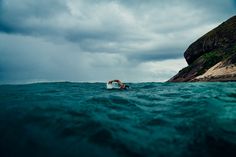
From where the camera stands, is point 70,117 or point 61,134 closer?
point 61,134

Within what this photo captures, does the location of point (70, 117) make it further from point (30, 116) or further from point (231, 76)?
point (231, 76)

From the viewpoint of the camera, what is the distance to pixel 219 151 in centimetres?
468

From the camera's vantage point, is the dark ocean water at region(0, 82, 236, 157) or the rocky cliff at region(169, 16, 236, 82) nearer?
the dark ocean water at region(0, 82, 236, 157)

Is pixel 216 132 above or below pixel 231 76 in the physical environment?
below

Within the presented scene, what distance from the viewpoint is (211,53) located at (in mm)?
44531

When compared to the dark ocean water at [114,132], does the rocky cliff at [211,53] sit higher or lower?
higher

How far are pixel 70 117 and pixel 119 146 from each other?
Result: 2243mm

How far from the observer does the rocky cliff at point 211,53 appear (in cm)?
3567

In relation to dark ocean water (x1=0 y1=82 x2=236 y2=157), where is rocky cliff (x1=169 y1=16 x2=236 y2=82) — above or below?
above

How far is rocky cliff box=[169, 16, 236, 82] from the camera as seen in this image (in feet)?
117

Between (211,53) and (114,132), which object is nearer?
(114,132)

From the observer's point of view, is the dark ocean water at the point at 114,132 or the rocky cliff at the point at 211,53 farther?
the rocky cliff at the point at 211,53

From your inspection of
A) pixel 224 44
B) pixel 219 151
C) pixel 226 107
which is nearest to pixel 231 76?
pixel 224 44

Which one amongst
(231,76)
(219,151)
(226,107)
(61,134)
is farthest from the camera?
(231,76)
